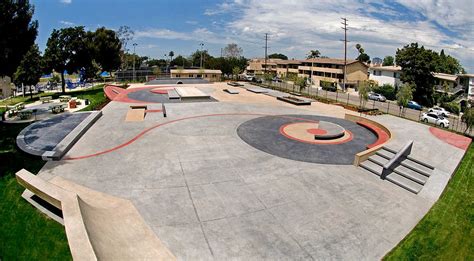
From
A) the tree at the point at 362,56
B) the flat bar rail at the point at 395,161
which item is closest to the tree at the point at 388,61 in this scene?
the tree at the point at 362,56

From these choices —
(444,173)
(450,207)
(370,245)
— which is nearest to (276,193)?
(370,245)

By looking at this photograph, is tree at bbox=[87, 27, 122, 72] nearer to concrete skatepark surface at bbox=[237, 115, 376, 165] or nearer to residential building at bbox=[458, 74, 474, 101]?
concrete skatepark surface at bbox=[237, 115, 376, 165]

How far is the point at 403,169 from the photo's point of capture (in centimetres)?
1650

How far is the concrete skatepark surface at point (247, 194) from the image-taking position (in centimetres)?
1034

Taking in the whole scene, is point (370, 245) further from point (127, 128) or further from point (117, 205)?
point (127, 128)

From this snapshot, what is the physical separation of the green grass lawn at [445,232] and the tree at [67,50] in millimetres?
55219

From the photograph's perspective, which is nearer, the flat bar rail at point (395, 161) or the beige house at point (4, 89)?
the flat bar rail at point (395, 161)

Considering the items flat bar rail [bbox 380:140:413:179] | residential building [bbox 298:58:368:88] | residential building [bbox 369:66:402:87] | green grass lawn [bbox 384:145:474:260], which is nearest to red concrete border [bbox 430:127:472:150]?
flat bar rail [bbox 380:140:413:179]

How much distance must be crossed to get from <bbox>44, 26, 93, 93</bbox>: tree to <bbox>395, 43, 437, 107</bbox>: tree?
62.0m

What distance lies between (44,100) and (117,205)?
120 feet

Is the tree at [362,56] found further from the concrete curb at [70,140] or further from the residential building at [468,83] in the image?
the concrete curb at [70,140]

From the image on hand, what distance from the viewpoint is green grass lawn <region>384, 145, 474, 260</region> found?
10.1 meters

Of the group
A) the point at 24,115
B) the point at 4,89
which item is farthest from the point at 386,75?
the point at 4,89

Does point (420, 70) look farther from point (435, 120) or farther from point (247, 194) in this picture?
point (247, 194)
